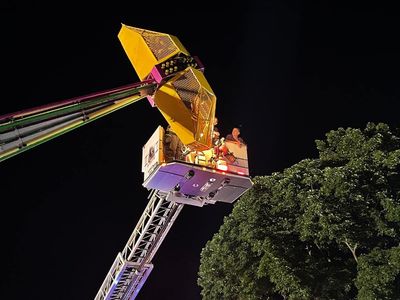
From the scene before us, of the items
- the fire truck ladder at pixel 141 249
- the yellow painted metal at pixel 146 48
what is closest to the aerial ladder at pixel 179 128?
the yellow painted metal at pixel 146 48

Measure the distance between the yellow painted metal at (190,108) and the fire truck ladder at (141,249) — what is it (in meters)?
2.17

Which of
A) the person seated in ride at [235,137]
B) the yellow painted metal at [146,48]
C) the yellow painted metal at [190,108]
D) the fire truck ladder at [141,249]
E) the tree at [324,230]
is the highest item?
the yellow painted metal at [146,48]

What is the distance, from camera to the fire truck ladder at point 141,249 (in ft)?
41.5

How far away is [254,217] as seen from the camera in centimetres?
1764

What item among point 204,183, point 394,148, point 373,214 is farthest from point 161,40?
point 394,148

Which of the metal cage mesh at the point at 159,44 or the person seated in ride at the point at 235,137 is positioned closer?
the metal cage mesh at the point at 159,44

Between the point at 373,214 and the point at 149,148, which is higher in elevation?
the point at 149,148

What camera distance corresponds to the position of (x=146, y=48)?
1120 centimetres

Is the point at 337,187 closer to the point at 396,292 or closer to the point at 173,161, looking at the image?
the point at 396,292

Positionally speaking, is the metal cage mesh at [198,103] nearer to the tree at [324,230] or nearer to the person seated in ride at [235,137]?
the person seated in ride at [235,137]

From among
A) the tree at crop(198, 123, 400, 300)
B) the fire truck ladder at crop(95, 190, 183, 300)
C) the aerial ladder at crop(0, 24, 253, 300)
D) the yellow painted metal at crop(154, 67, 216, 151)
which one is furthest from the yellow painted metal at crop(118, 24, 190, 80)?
the tree at crop(198, 123, 400, 300)

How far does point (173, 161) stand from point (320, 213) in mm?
6769

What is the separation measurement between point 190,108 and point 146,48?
6.14ft

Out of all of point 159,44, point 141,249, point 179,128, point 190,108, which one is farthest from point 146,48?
point 141,249
